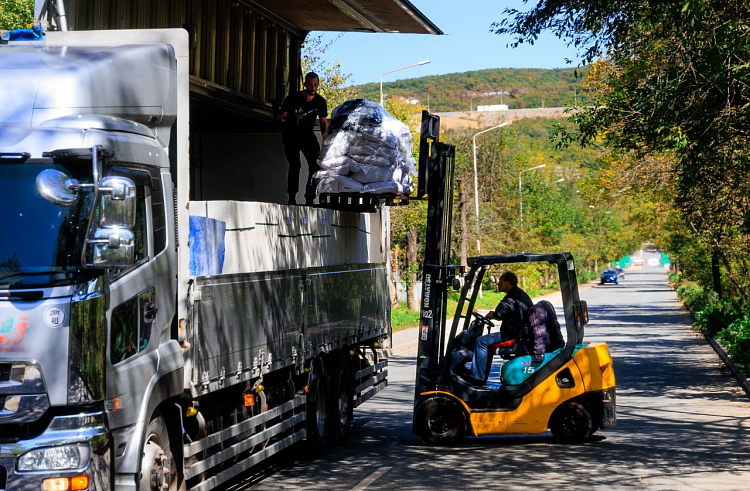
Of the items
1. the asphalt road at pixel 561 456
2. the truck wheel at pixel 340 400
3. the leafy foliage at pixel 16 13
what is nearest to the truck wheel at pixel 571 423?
the asphalt road at pixel 561 456

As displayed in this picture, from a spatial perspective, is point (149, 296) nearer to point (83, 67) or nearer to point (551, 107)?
point (83, 67)

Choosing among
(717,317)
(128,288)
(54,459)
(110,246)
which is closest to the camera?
(54,459)

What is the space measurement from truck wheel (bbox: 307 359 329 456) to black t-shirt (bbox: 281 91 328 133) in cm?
313

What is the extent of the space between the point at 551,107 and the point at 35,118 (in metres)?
182

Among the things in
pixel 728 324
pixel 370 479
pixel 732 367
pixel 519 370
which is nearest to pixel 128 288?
pixel 370 479

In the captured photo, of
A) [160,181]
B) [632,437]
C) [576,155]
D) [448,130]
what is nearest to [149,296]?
[160,181]

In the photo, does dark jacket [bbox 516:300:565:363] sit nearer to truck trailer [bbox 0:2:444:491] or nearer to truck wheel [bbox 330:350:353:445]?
truck wheel [bbox 330:350:353:445]

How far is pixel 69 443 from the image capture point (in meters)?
6.00

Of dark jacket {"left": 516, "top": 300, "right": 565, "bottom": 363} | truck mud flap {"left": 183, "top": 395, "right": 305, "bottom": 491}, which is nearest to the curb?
dark jacket {"left": 516, "top": 300, "right": 565, "bottom": 363}

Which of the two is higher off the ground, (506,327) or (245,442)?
(506,327)

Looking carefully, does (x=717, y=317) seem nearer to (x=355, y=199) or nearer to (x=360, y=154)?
(x=355, y=199)

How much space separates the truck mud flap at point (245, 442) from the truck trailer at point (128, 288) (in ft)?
0.08

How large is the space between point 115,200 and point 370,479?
4.99 m

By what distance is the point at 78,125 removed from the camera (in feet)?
21.8
